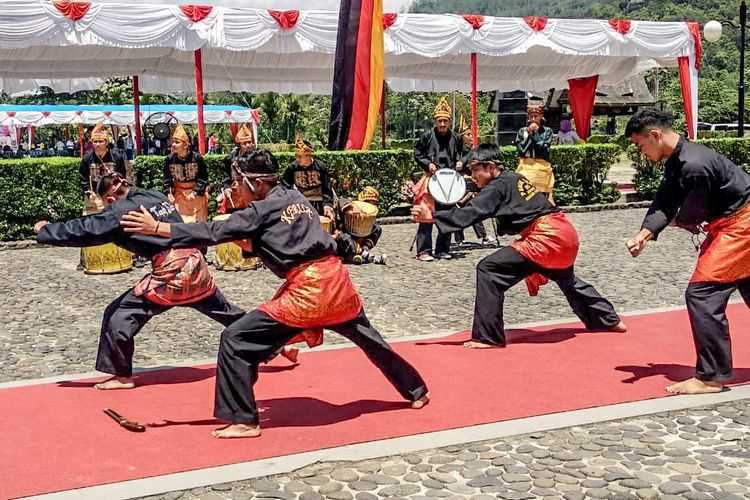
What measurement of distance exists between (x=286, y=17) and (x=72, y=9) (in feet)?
10.7

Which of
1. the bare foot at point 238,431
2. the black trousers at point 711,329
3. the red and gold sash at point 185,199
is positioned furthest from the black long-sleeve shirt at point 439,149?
the bare foot at point 238,431

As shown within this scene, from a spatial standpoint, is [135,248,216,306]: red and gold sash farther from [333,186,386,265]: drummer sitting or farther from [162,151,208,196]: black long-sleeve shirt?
[162,151,208,196]: black long-sleeve shirt

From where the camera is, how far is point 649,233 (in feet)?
18.9

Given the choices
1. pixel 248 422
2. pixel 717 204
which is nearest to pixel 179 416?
pixel 248 422

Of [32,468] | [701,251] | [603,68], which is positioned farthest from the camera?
[603,68]

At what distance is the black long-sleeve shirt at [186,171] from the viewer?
1151 centimetres

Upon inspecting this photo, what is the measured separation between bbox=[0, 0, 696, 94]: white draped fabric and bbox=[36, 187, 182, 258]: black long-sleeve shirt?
8.50m

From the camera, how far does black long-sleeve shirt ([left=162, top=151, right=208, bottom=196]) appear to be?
11.5m

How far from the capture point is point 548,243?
690cm

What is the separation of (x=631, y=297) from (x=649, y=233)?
3.11 m

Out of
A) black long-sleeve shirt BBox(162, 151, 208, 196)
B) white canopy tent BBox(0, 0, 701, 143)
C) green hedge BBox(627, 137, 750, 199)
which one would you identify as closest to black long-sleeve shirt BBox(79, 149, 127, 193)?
black long-sleeve shirt BBox(162, 151, 208, 196)

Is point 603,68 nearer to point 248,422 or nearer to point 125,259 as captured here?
point 125,259

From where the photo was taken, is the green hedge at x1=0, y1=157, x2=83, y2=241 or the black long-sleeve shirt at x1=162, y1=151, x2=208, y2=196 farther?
the green hedge at x1=0, y1=157, x2=83, y2=241

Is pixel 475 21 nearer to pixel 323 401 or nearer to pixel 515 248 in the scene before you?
pixel 515 248
